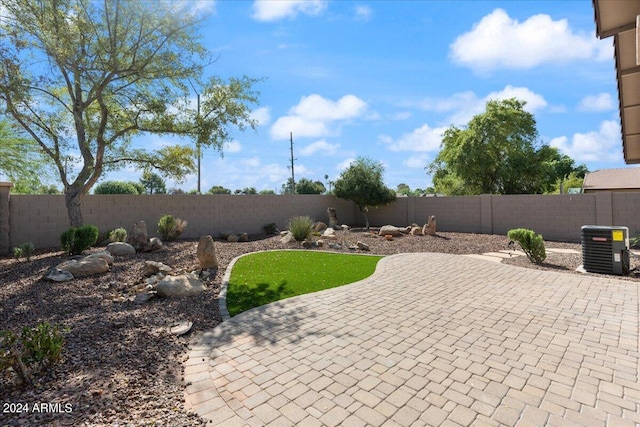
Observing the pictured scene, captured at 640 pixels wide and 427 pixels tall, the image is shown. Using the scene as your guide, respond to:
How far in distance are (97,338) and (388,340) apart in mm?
3344

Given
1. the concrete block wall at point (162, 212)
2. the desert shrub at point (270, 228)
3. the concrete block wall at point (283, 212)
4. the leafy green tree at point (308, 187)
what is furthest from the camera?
the leafy green tree at point (308, 187)

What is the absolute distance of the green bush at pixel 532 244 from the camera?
754cm

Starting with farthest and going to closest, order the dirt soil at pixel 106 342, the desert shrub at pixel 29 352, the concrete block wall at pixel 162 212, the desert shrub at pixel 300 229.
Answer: the desert shrub at pixel 300 229 < the concrete block wall at pixel 162 212 < the desert shrub at pixel 29 352 < the dirt soil at pixel 106 342

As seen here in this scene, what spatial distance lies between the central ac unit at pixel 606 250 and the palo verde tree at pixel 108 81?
10.1 m

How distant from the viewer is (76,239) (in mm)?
7586

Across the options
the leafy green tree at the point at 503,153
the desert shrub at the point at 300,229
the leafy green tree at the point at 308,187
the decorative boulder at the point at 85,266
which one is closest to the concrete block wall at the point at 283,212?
the desert shrub at the point at 300,229

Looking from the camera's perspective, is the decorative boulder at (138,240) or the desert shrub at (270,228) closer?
the decorative boulder at (138,240)

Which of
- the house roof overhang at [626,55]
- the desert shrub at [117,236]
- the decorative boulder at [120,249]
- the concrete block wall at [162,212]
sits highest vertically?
the house roof overhang at [626,55]

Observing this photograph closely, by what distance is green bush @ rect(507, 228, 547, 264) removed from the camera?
7.54 meters

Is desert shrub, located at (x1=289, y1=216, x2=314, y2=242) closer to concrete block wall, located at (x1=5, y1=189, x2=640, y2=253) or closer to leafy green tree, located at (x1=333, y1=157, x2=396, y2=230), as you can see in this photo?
concrete block wall, located at (x1=5, y1=189, x2=640, y2=253)

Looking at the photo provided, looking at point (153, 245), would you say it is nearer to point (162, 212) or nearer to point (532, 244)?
point (162, 212)

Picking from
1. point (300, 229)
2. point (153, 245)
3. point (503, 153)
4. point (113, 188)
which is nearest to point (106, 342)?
point (153, 245)

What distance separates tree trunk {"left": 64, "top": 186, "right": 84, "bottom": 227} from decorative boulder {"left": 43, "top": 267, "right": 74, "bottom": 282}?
3.61 meters

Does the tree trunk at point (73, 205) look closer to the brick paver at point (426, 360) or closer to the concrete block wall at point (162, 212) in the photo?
the concrete block wall at point (162, 212)
